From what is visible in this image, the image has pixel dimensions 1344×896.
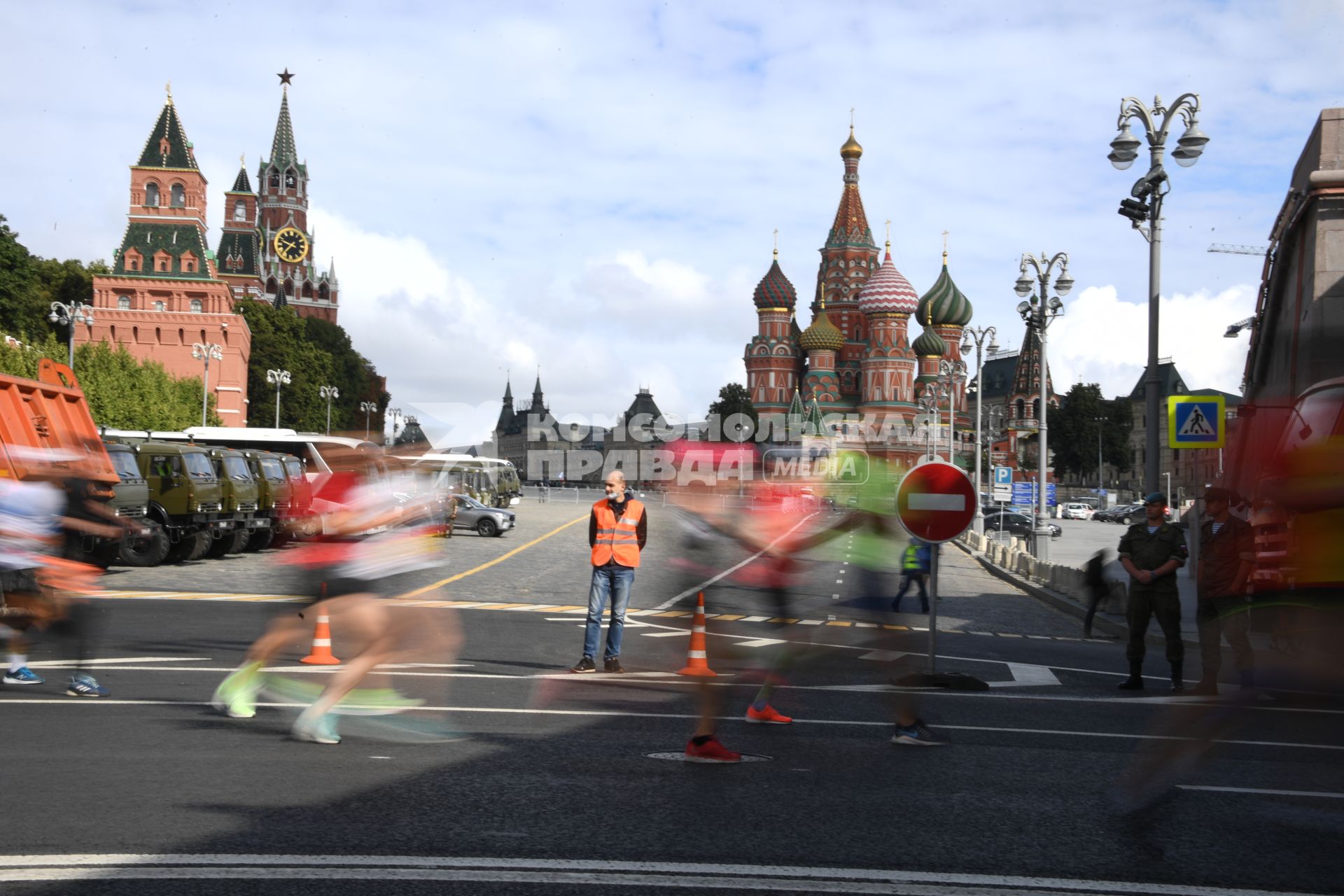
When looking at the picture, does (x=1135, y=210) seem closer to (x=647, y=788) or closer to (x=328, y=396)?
(x=647, y=788)

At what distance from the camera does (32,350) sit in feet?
169

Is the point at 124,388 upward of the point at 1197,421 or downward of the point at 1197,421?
upward

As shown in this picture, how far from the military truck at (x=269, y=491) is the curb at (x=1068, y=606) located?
52.3 feet

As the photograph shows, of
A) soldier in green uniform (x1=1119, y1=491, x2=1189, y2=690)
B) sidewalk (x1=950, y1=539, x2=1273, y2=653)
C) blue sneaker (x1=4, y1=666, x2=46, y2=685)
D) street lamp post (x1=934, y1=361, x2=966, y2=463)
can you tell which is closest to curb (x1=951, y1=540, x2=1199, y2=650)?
sidewalk (x1=950, y1=539, x2=1273, y2=653)

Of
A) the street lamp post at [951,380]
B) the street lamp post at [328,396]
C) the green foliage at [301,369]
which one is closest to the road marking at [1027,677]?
the street lamp post at [951,380]

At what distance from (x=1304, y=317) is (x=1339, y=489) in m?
14.3

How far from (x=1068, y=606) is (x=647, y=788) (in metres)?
16.7

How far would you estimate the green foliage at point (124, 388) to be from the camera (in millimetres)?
58219

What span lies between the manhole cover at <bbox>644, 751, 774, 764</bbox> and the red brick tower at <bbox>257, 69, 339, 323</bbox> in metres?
166

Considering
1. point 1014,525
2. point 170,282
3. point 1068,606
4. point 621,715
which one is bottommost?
point 1068,606

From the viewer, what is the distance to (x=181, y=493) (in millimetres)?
24953

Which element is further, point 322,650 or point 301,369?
point 301,369

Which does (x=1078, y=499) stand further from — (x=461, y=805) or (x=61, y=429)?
(x=461, y=805)

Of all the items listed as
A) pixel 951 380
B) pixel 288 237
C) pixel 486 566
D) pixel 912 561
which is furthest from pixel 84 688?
pixel 288 237
